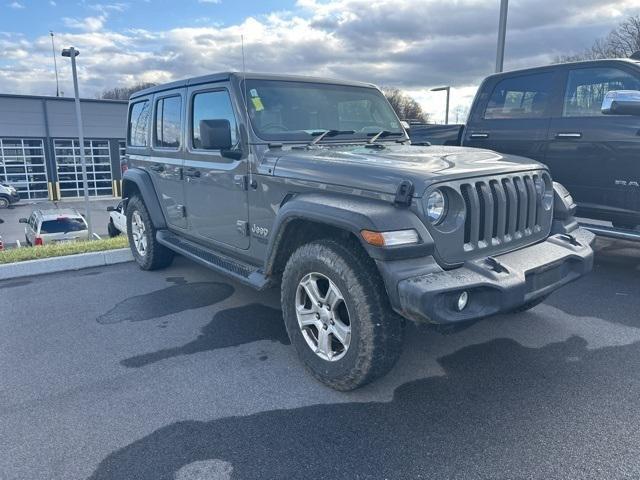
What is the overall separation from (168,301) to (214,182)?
54.0 inches

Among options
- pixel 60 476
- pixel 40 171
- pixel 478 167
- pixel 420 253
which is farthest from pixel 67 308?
pixel 40 171

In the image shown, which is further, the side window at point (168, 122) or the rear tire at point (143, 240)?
the rear tire at point (143, 240)

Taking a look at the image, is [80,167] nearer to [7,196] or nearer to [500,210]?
[7,196]

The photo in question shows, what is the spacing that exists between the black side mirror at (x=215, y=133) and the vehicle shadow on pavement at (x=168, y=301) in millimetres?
1716

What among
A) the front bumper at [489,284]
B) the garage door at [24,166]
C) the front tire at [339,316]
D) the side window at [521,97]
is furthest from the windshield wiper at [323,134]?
the garage door at [24,166]

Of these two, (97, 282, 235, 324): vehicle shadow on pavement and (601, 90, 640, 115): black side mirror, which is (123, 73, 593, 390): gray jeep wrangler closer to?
(97, 282, 235, 324): vehicle shadow on pavement

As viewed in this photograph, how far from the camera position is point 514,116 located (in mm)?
5730

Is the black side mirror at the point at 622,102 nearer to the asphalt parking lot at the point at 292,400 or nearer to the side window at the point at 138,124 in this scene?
the asphalt parking lot at the point at 292,400

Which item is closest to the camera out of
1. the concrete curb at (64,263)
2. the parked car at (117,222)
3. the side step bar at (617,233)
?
the side step bar at (617,233)

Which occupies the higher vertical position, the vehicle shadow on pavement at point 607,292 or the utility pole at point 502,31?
the utility pole at point 502,31

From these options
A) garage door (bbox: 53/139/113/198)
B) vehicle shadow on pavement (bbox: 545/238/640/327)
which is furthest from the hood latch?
garage door (bbox: 53/139/113/198)

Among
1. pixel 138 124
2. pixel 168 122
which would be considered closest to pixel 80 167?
pixel 138 124

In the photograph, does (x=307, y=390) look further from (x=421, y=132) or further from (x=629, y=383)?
(x=421, y=132)

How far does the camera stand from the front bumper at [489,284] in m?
2.55
